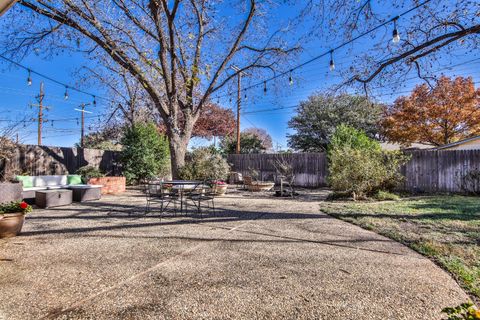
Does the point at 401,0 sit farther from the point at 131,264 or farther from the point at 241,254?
the point at 131,264

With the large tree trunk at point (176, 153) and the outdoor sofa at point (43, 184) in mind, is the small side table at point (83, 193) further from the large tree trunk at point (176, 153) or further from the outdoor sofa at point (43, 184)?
the large tree trunk at point (176, 153)

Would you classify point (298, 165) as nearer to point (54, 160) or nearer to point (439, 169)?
point (439, 169)

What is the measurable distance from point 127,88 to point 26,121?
9.40m

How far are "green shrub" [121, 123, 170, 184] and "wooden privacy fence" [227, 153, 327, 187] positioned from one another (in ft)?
15.6

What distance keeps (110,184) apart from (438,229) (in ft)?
30.7

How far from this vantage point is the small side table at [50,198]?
6113mm

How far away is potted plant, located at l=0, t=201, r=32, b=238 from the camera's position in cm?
357

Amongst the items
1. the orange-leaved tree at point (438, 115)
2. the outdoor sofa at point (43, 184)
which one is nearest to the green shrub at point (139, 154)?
the outdoor sofa at point (43, 184)

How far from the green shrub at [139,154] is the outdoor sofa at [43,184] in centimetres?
265

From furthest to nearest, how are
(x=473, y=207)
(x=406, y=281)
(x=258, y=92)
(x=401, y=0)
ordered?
(x=258, y=92) → (x=473, y=207) → (x=401, y=0) → (x=406, y=281)

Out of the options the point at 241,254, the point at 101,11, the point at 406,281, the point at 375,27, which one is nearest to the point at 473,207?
the point at 375,27

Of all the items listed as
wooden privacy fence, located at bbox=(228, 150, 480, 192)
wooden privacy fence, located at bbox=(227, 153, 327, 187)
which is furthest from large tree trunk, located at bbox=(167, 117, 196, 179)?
wooden privacy fence, located at bbox=(228, 150, 480, 192)

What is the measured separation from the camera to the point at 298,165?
12.8 meters

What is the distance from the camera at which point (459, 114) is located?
1559 centimetres
